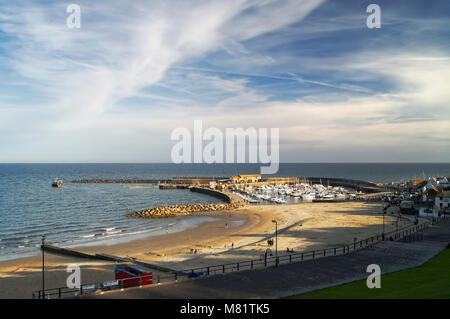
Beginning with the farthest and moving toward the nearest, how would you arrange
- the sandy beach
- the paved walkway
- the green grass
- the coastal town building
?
the coastal town building
the sandy beach
the paved walkway
the green grass

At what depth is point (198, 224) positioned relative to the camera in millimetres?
53750

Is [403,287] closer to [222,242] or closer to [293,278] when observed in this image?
[293,278]

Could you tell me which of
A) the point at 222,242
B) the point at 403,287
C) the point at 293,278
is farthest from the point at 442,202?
the point at 293,278

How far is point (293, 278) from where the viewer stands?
20.2m

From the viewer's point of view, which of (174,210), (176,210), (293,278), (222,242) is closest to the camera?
(293,278)

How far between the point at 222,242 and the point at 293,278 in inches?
799

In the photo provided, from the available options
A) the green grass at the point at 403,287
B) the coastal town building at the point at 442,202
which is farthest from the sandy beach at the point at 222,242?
the green grass at the point at 403,287

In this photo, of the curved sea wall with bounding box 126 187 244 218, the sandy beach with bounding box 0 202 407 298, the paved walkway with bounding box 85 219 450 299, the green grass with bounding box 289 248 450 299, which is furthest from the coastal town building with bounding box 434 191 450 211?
the green grass with bounding box 289 248 450 299

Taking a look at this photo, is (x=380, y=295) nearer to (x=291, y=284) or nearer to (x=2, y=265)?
(x=291, y=284)

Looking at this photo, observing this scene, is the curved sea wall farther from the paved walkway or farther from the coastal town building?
the paved walkway

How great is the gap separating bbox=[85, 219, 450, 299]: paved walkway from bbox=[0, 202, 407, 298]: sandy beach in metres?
8.01

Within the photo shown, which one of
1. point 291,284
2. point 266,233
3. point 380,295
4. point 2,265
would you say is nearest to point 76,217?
point 2,265

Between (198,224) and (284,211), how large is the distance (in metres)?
19.1

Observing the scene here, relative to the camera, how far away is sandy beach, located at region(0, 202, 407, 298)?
91.7ft
